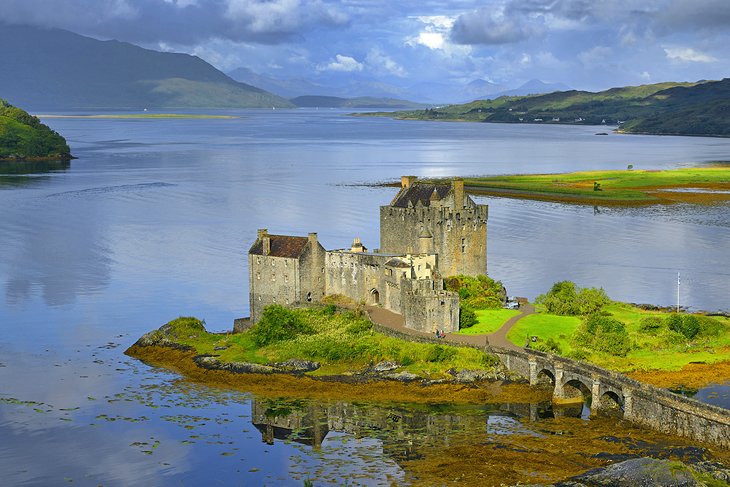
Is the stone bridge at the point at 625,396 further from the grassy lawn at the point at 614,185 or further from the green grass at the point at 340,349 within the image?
the grassy lawn at the point at 614,185

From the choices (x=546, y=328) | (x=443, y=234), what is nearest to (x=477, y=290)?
(x=443, y=234)

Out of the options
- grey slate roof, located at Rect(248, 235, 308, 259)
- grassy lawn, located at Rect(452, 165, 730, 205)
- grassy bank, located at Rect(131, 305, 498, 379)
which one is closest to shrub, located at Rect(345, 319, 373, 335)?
grassy bank, located at Rect(131, 305, 498, 379)

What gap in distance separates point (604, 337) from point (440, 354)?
1023 centimetres

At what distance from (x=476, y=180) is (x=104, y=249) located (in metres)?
85.0

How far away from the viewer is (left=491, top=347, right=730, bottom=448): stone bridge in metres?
50.3

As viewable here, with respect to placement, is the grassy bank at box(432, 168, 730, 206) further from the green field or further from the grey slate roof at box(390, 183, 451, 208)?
the green field

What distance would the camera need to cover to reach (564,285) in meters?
76.0

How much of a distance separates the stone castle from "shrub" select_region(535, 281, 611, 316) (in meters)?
7.70

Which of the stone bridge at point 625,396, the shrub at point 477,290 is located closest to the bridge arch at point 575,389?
the stone bridge at point 625,396

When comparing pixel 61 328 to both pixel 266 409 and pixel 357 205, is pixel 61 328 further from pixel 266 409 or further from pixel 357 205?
pixel 357 205

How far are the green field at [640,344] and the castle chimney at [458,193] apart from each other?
11381 mm

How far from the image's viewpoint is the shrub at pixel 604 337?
6456 centimetres

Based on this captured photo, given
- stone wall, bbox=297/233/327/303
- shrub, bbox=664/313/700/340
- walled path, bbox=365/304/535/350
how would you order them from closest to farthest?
walled path, bbox=365/304/535/350, shrub, bbox=664/313/700/340, stone wall, bbox=297/233/327/303

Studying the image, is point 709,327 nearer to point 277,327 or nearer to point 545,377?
point 545,377
